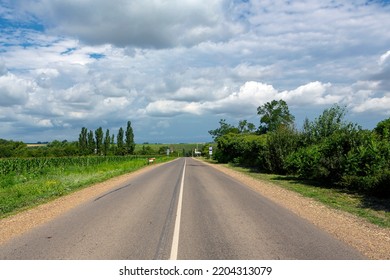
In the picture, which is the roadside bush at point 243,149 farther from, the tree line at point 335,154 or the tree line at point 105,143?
the tree line at point 105,143

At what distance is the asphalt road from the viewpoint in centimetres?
638

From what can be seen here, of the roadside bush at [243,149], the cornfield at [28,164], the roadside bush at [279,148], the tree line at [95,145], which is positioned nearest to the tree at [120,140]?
the tree line at [95,145]

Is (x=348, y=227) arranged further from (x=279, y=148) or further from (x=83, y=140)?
(x=83, y=140)

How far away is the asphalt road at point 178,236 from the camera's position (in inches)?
251

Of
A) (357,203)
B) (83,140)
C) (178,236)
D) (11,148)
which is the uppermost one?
(83,140)

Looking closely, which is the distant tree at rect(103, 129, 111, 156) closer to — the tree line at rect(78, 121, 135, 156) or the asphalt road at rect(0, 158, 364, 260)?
the tree line at rect(78, 121, 135, 156)

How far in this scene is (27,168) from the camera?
115 ft

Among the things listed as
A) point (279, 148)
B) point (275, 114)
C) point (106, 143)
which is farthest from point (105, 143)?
point (279, 148)

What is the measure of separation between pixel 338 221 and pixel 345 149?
1040 cm

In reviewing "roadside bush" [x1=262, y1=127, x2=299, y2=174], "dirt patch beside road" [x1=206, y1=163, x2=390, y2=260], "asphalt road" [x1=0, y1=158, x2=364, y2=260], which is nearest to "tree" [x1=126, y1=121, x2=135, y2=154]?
"roadside bush" [x1=262, y1=127, x2=299, y2=174]

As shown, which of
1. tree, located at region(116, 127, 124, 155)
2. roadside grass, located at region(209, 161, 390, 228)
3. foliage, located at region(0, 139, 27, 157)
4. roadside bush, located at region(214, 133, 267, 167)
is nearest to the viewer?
roadside grass, located at region(209, 161, 390, 228)

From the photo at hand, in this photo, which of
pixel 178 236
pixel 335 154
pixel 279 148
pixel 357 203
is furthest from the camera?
pixel 279 148

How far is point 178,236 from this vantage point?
769 cm
